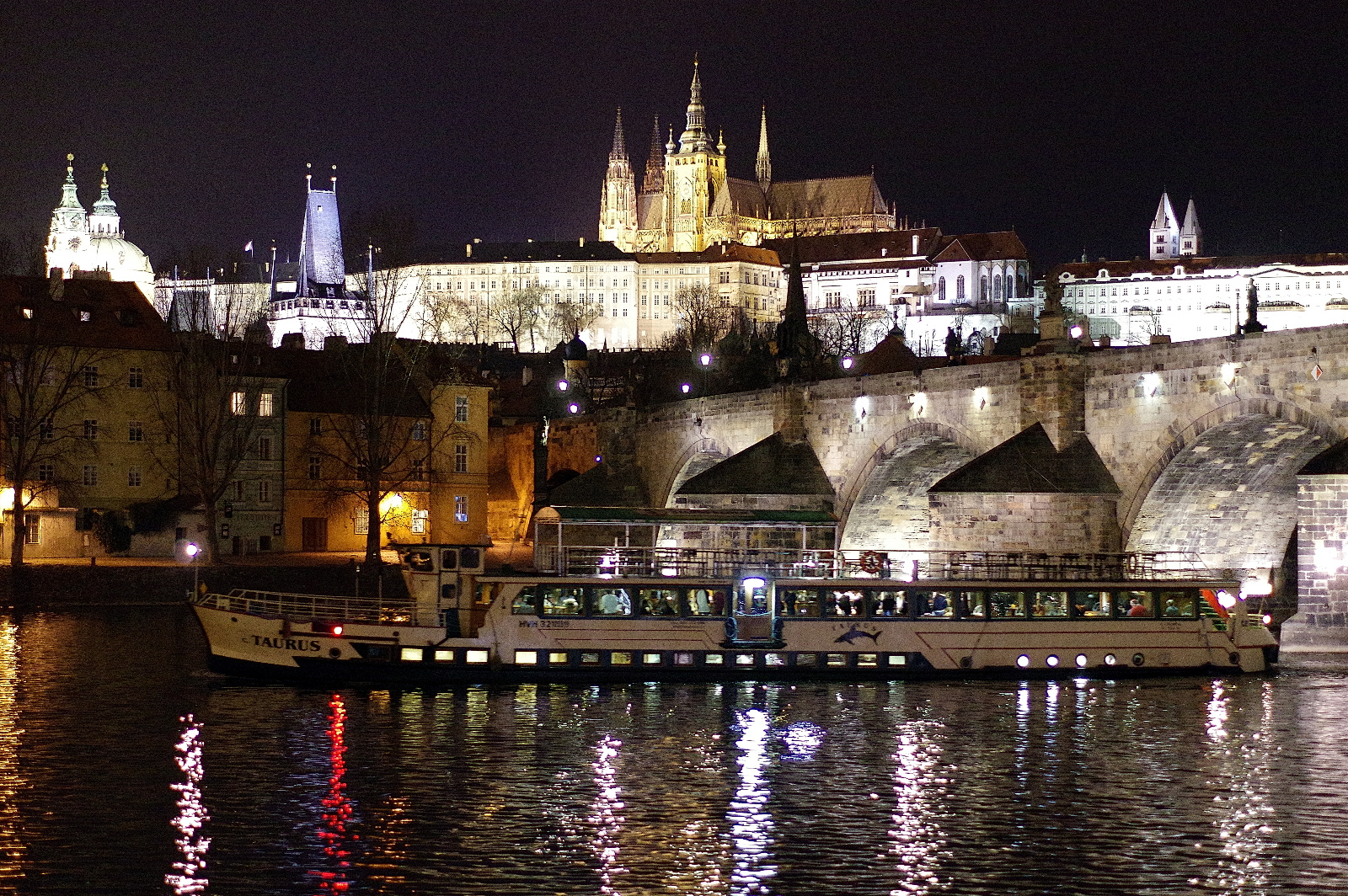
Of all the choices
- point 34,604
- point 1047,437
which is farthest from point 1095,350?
point 34,604

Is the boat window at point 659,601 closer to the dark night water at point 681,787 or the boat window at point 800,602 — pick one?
the dark night water at point 681,787

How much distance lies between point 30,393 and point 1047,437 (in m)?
36.7

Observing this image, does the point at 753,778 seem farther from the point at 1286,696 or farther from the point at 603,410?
the point at 603,410

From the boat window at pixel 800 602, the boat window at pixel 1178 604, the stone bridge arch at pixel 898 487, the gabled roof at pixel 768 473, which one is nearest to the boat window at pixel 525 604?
the boat window at pixel 800 602

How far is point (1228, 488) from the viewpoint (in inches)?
1896

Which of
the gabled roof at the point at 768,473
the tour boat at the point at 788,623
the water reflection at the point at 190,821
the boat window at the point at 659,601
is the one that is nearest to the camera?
the water reflection at the point at 190,821

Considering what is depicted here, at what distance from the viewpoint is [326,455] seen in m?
78.8

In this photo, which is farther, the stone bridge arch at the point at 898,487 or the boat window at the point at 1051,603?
the stone bridge arch at the point at 898,487

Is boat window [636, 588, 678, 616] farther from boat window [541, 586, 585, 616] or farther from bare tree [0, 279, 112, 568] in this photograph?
bare tree [0, 279, 112, 568]

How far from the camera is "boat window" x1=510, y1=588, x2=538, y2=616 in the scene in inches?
1725

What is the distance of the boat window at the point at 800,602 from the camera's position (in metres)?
45.2

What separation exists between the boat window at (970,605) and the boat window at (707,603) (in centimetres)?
577

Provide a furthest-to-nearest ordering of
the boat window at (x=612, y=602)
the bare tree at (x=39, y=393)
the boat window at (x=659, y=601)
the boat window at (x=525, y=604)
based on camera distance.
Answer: the bare tree at (x=39, y=393) < the boat window at (x=659, y=601) < the boat window at (x=612, y=602) < the boat window at (x=525, y=604)

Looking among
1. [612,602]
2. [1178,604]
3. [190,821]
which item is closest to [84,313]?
[612,602]
